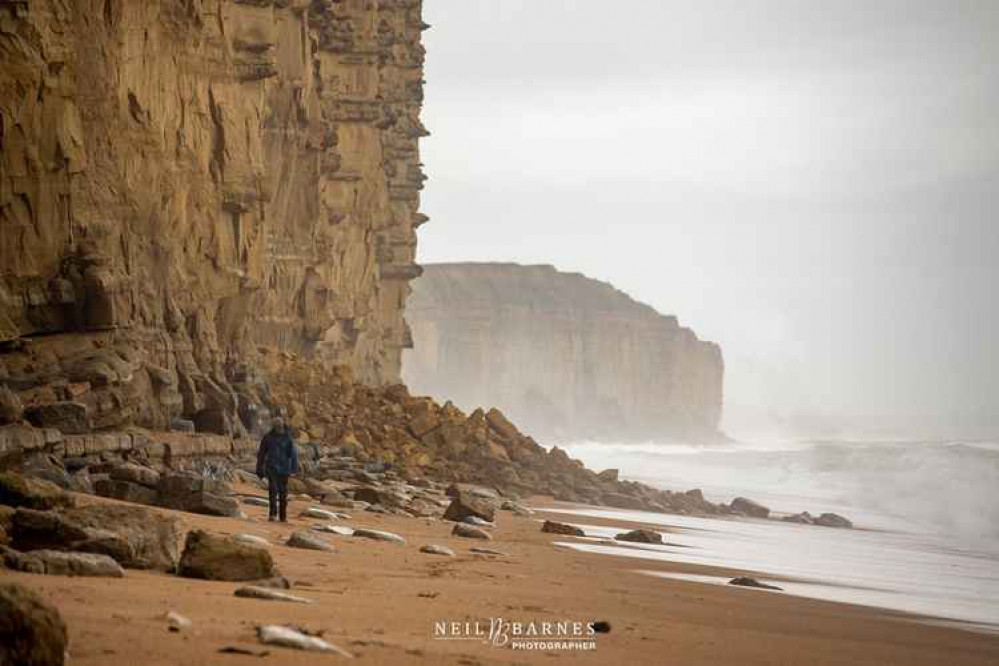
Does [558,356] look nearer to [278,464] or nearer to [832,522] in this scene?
[832,522]

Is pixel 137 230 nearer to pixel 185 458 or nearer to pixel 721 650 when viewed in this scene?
pixel 185 458

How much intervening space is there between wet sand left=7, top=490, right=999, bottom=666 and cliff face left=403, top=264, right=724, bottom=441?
317ft

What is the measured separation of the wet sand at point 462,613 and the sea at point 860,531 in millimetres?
1633

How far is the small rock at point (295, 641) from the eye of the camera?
21.9ft

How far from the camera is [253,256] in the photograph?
24906 mm

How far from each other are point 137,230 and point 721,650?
12.9 metres

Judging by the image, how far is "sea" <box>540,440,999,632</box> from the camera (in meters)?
15.4

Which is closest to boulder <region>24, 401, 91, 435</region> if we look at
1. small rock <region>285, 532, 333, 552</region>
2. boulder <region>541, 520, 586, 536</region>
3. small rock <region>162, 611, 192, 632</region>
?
small rock <region>285, 532, 333, 552</region>

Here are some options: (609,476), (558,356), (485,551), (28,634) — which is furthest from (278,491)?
(558,356)

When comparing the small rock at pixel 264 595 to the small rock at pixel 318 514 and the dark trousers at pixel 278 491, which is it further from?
the small rock at pixel 318 514

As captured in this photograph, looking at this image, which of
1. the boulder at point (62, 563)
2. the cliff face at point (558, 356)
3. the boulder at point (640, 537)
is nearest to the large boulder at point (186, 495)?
the boulder at point (62, 563)

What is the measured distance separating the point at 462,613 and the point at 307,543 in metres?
3.30

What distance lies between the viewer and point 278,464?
49.5 ft

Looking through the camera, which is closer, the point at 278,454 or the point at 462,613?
the point at 462,613
